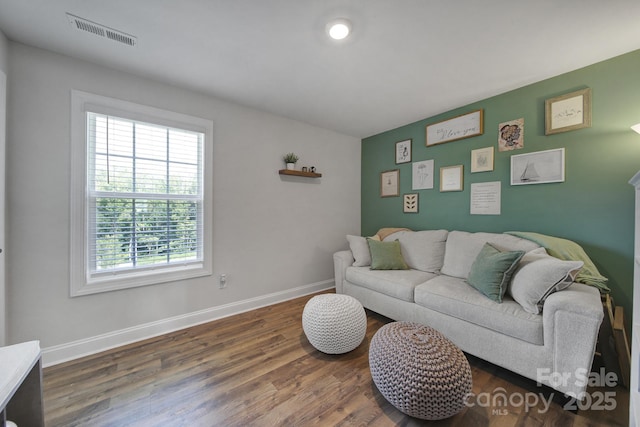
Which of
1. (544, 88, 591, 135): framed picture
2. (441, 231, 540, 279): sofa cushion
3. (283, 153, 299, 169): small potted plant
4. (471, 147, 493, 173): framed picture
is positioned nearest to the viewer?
(544, 88, 591, 135): framed picture

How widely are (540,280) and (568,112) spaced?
1.59 meters

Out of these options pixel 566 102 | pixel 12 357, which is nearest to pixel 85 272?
pixel 12 357

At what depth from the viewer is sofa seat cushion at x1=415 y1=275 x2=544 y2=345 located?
1498 millimetres

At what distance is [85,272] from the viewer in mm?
1892

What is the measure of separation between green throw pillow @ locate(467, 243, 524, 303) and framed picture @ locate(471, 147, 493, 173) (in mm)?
1067

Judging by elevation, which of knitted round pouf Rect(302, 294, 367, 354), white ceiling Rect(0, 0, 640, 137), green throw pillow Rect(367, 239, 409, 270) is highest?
white ceiling Rect(0, 0, 640, 137)

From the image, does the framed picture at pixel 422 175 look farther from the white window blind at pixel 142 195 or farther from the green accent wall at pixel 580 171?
the white window blind at pixel 142 195

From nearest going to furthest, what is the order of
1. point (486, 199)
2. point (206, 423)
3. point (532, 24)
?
point (206, 423) < point (532, 24) < point (486, 199)

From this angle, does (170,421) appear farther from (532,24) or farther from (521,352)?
(532,24)

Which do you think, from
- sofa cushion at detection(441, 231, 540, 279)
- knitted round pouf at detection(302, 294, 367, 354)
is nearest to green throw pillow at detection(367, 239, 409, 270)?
sofa cushion at detection(441, 231, 540, 279)

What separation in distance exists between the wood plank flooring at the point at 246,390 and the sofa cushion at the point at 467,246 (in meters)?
0.81

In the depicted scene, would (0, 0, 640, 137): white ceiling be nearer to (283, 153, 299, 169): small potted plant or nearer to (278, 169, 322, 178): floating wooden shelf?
(283, 153, 299, 169): small potted plant

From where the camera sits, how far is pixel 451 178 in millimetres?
2775

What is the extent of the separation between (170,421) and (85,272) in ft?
4.66
